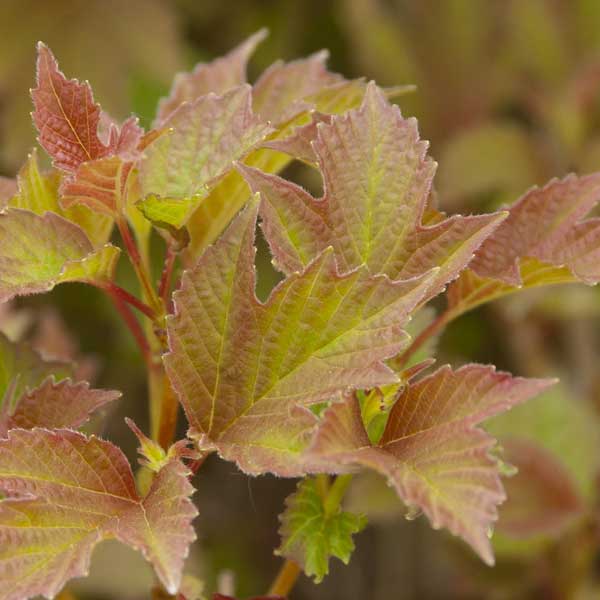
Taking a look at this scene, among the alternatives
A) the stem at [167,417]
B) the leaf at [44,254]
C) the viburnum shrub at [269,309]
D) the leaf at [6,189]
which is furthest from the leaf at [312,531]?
the leaf at [6,189]

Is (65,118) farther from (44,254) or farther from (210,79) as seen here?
(210,79)

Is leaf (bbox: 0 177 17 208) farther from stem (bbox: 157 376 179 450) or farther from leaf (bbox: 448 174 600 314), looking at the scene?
leaf (bbox: 448 174 600 314)

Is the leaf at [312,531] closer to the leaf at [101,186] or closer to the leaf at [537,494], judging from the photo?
the leaf at [101,186]

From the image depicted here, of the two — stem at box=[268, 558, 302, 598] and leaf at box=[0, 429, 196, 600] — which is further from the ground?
leaf at box=[0, 429, 196, 600]

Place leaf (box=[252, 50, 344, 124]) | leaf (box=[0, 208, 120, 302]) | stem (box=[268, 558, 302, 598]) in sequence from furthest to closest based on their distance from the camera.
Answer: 1. leaf (box=[252, 50, 344, 124])
2. stem (box=[268, 558, 302, 598])
3. leaf (box=[0, 208, 120, 302])

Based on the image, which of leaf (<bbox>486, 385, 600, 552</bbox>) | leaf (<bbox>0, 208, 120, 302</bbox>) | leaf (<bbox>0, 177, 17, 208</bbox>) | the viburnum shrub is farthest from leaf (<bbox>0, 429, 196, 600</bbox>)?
leaf (<bbox>486, 385, 600, 552</bbox>)

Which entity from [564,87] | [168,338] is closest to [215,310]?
[168,338]

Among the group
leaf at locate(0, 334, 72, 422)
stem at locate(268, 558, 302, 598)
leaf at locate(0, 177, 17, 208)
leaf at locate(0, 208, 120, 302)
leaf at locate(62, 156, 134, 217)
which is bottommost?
stem at locate(268, 558, 302, 598)
